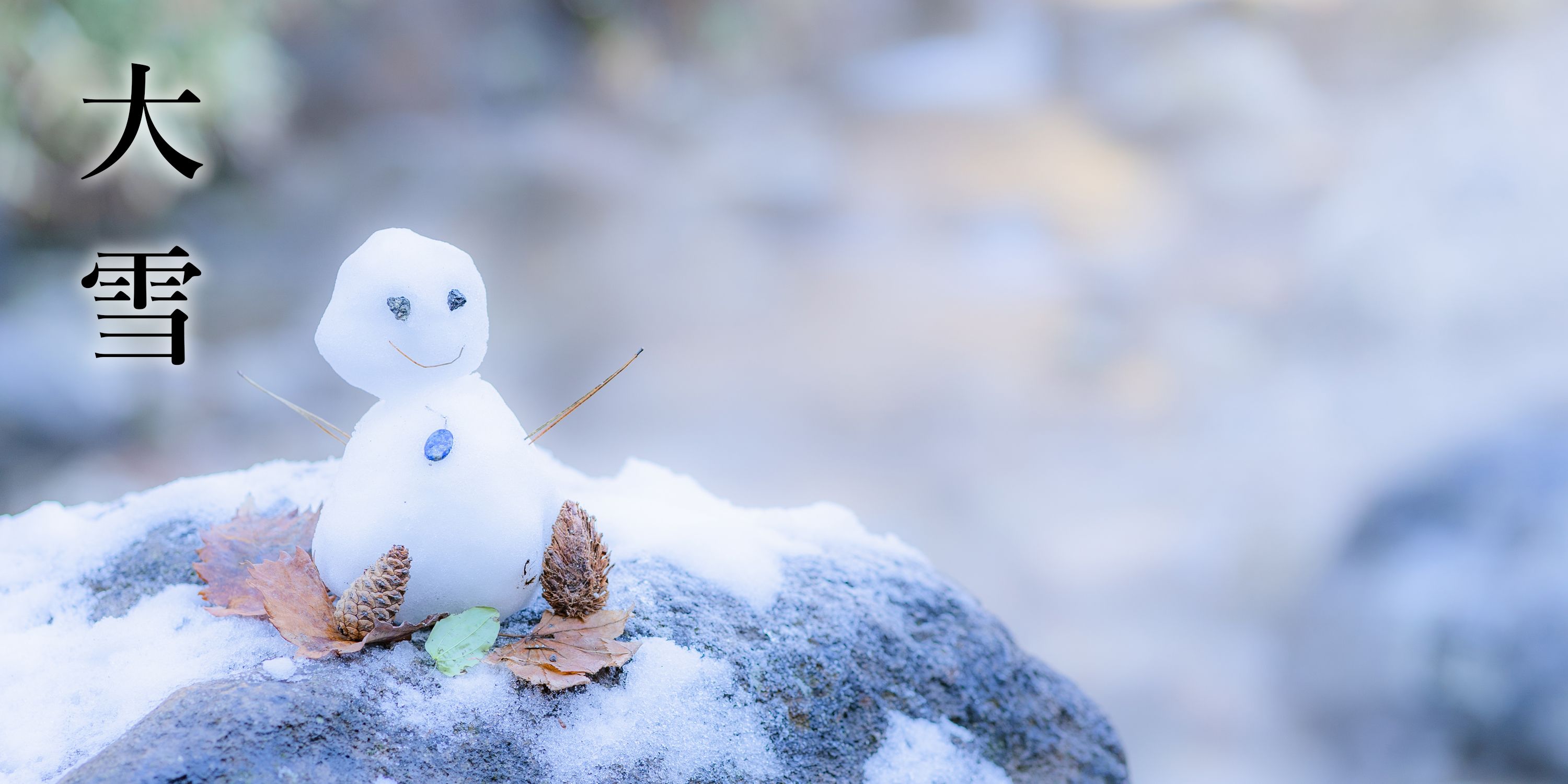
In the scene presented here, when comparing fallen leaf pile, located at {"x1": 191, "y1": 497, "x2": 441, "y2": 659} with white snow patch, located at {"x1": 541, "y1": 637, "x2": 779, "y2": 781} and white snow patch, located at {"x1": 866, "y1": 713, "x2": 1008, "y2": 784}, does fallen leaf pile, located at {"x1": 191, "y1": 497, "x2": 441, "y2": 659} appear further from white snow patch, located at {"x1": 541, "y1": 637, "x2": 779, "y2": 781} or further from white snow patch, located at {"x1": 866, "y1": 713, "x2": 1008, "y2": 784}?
white snow patch, located at {"x1": 866, "y1": 713, "x2": 1008, "y2": 784}

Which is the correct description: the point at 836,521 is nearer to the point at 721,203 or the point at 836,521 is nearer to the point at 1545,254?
the point at 1545,254

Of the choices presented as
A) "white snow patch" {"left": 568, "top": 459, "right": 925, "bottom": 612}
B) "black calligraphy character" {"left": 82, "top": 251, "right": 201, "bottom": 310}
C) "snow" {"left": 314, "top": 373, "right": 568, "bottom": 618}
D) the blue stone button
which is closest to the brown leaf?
"snow" {"left": 314, "top": 373, "right": 568, "bottom": 618}

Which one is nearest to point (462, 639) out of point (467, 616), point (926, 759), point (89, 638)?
point (467, 616)

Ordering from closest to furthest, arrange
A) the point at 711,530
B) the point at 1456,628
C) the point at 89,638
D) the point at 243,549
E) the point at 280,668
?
the point at 280,668 < the point at 89,638 < the point at 243,549 < the point at 711,530 < the point at 1456,628

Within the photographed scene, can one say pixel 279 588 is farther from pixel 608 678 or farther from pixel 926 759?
pixel 926 759

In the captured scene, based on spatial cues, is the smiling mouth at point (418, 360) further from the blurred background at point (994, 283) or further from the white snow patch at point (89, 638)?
the blurred background at point (994, 283)
